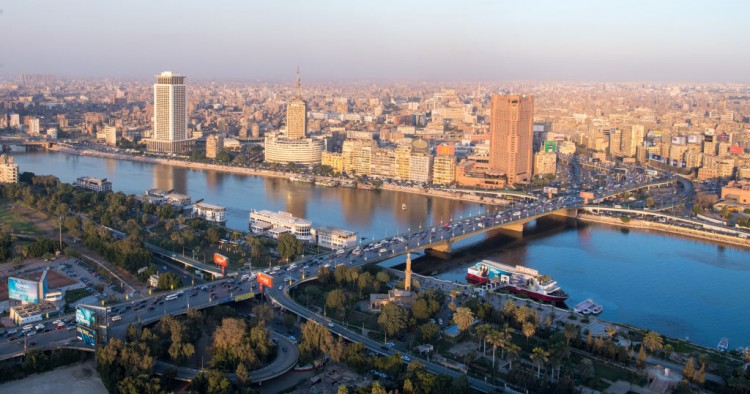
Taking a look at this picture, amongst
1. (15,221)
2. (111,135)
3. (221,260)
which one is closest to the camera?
(221,260)

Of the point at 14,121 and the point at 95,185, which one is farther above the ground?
the point at 14,121

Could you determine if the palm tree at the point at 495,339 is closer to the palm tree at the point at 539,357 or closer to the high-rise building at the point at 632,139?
the palm tree at the point at 539,357

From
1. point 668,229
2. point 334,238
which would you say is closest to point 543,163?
point 668,229

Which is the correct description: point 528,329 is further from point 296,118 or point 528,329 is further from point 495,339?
point 296,118

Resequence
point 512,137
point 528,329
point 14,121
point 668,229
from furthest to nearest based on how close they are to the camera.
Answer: point 14,121
point 512,137
point 668,229
point 528,329

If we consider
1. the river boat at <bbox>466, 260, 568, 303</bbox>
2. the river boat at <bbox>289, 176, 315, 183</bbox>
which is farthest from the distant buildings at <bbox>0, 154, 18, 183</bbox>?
the river boat at <bbox>466, 260, 568, 303</bbox>

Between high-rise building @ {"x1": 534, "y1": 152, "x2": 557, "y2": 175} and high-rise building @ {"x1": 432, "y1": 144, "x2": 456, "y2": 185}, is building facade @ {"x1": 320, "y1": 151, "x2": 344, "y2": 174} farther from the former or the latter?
high-rise building @ {"x1": 534, "y1": 152, "x2": 557, "y2": 175}

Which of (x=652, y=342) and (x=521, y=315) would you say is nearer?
(x=652, y=342)

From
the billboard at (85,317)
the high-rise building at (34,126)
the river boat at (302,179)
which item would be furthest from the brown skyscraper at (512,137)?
the high-rise building at (34,126)
